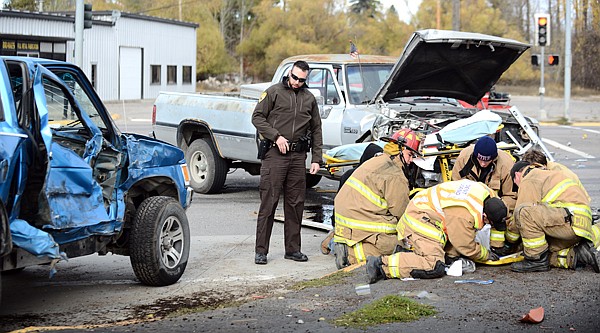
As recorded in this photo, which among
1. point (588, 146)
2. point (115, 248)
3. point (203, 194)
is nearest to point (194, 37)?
point (588, 146)

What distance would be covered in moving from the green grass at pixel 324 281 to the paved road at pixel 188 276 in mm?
271

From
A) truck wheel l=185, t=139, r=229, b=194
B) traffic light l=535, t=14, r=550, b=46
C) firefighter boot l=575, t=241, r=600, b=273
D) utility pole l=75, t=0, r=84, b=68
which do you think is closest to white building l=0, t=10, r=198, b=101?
utility pole l=75, t=0, r=84, b=68

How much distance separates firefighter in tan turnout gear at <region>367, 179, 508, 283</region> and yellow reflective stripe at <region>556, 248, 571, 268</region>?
1.87 feet

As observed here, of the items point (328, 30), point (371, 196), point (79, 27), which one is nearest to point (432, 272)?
point (371, 196)

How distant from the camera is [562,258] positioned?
25.1 feet

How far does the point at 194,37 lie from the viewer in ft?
189

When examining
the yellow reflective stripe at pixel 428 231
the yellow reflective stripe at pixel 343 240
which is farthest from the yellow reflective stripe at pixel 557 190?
the yellow reflective stripe at pixel 343 240

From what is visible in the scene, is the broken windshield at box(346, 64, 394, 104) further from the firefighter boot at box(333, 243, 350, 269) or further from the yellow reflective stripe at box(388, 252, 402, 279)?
the yellow reflective stripe at box(388, 252, 402, 279)

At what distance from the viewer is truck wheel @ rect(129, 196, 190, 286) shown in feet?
24.3

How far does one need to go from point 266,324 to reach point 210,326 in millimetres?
379

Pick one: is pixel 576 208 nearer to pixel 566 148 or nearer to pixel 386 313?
pixel 386 313

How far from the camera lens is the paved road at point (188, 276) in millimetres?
6875

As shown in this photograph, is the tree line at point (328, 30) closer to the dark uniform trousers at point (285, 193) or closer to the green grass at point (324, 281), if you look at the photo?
the dark uniform trousers at point (285, 193)

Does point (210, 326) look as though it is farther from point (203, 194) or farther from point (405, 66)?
point (203, 194)
